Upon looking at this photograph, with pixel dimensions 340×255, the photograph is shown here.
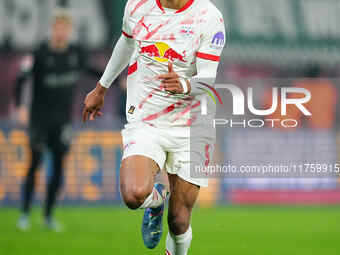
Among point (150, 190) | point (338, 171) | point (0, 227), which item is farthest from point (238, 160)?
point (150, 190)

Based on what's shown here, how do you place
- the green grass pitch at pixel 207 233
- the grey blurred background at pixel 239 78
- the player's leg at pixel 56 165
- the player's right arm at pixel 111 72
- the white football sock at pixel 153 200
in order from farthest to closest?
the grey blurred background at pixel 239 78 < the player's leg at pixel 56 165 < the green grass pitch at pixel 207 233 < the player's right arm at pixel 111 72 < the white football sock at pixel 153 200

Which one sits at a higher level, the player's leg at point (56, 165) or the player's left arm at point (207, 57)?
the player's left arm at point (207, 57)

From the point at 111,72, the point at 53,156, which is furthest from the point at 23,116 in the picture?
the point at 111,72

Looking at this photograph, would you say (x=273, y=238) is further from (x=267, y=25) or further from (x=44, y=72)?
(x=267, y=25)

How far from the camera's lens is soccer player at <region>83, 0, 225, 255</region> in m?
5.88

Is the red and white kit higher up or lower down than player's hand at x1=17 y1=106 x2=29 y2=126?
higher up

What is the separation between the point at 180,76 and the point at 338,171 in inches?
322

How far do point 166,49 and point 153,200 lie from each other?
1.13 metres

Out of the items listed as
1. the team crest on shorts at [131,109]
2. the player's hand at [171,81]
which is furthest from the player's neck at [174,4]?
the team crest on shorts at [131,109]

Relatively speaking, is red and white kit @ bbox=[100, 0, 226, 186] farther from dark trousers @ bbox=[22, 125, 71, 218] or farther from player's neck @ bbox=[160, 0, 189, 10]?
dark trousers @ bbox=[22, 125, 71, 218]

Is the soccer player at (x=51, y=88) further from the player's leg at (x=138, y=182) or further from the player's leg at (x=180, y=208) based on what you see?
the player's leg at (x=138, y=182)

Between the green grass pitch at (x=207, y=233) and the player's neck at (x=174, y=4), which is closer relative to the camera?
the player's neck at (x=174, y=4)

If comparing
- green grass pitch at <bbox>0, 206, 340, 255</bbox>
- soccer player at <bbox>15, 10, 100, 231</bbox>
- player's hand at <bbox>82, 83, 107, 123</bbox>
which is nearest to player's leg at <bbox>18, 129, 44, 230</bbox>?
soccer player at <bbox>15, 10, 100, 231</bbox>

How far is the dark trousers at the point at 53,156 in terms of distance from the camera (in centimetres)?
995
